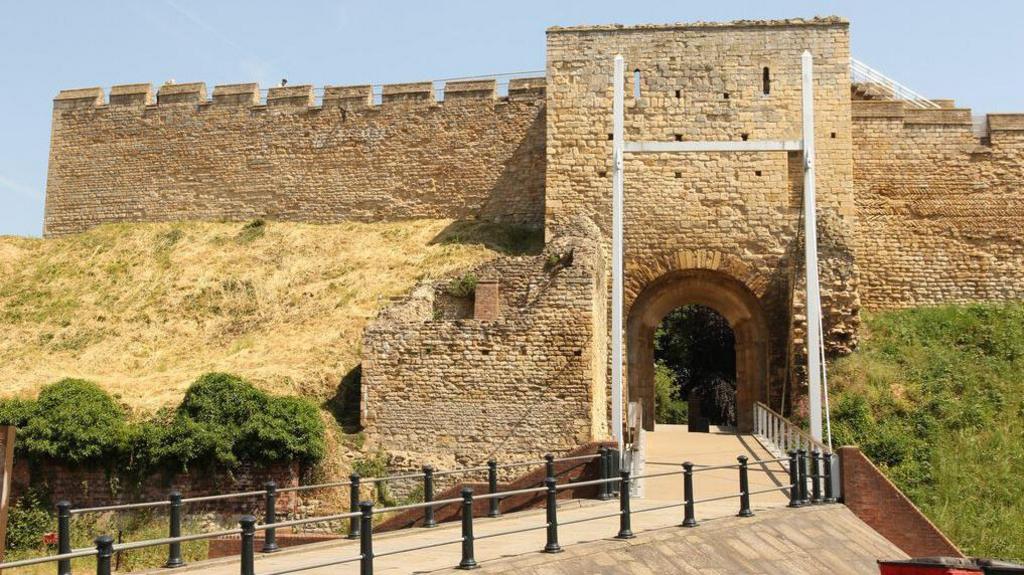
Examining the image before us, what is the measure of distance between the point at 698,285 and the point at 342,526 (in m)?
9.90

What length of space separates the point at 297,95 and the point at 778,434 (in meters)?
18.0

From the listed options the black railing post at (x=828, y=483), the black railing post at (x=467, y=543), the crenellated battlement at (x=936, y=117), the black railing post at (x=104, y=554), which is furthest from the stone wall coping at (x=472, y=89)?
the black railing post at (x=104, y=554)

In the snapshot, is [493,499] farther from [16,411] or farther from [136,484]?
[16,411]

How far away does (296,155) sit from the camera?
104ft

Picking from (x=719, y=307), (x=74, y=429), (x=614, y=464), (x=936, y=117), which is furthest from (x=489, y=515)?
(x=936, y=117)

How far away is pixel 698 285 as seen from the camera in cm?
2431

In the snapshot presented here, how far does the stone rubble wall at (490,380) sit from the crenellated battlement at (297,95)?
9.98 metres

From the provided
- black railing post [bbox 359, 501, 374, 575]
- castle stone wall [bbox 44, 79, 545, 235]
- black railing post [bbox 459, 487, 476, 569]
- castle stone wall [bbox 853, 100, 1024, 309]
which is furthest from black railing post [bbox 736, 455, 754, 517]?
castle stone wall [bbox 44, 79, 545, 235]

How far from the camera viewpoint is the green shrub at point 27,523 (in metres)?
19.3

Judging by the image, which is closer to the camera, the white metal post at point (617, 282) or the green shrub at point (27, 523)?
the white metal post at point (617, 282)

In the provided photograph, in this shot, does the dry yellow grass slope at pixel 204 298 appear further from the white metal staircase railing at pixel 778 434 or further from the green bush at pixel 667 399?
the green bush at pixel 667 399

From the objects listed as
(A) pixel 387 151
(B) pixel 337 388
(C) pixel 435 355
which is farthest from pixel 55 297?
(C) pixel 435 355

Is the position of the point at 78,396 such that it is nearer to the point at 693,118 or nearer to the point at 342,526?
the point at 342,526

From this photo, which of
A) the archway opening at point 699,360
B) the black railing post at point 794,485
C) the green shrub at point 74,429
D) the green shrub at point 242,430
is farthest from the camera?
the archway opening at point 699,360
